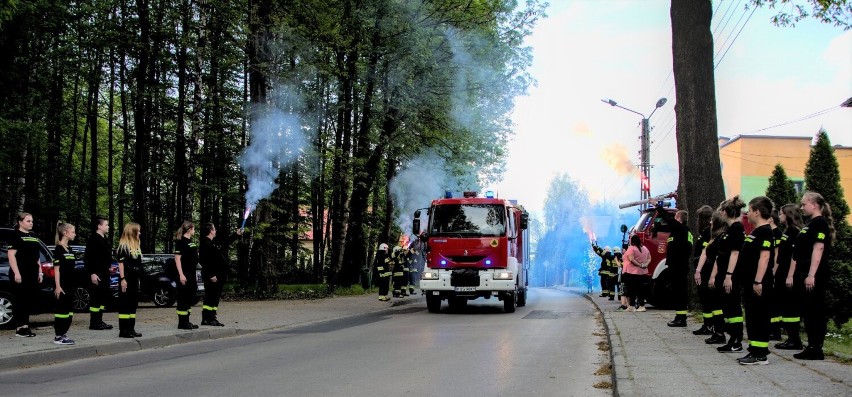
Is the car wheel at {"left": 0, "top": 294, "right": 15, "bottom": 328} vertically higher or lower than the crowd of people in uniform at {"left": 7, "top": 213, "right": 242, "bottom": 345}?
lower

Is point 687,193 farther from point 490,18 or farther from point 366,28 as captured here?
point 490,18

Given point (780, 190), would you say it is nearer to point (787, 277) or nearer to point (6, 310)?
point (787, 277)

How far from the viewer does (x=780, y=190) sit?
101 feet

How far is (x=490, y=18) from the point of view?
32.0m

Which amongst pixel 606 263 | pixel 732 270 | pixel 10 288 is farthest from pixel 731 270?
pixel 606 263

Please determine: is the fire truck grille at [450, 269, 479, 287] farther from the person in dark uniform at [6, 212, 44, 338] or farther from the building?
the building

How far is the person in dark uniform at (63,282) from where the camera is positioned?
1191 centimetres

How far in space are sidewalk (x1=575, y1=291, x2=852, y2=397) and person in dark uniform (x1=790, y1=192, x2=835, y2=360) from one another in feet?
0.98

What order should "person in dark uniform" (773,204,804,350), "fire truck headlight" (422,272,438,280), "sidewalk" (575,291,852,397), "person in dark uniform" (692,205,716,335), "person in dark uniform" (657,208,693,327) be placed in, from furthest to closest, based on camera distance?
"fire truck headlight" (422,272,438,280), "person in dark uniform" (657,208,693,327), "person in dark uniform" (692,205,716,335), "person in dark uniform" (773,204,804,350), "sidewalk" (575,291,852,397)

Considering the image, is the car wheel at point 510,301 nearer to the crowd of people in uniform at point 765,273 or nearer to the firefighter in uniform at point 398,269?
the firefighter in uniform at point 398,269

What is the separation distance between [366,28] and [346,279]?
1080 cm

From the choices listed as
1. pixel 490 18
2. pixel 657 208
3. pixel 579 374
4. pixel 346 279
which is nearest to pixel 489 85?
pixel 490 18

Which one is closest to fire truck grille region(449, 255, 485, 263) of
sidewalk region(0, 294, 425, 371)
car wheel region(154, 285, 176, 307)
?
sidewalk region(0, 294, 425, 371)

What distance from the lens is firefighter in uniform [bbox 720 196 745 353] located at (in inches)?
392
